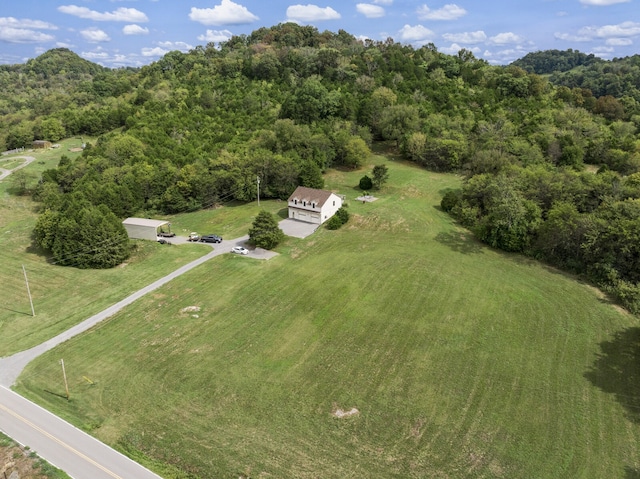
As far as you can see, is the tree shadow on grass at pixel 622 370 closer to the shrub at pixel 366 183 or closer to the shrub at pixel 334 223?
the shrub at pixel 334 223

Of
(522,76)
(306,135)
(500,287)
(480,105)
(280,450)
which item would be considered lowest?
(280,450)

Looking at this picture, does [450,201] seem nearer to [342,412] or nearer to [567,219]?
[567,219]

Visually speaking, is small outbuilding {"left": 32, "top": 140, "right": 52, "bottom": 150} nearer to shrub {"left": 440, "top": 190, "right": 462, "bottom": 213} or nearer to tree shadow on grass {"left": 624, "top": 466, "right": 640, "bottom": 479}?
shrub {"left": 440, "top": 190, "right": 462, "bottom": 213}

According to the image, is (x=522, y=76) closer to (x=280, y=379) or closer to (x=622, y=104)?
(x=622, y=104)

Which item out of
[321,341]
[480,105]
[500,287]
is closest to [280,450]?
[321,341]

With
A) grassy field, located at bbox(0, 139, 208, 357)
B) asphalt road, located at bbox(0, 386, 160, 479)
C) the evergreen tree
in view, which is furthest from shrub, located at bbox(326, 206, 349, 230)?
asphalt road, located at bbox(0, 386, 160, 479)

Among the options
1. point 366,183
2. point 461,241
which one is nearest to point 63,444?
point 461,241
